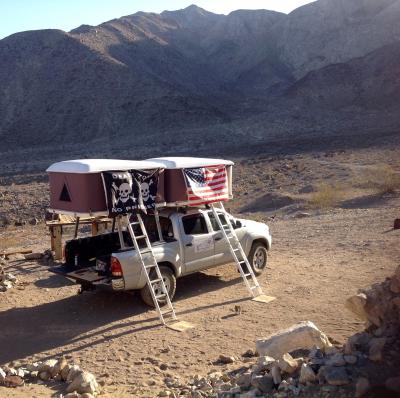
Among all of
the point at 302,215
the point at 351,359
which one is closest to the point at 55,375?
the point at 351,359

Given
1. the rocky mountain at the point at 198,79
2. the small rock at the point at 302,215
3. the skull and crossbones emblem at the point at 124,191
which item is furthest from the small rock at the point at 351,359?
the rocky mountain at the point at 198,79

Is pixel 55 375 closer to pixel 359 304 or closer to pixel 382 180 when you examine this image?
pixel 359 304

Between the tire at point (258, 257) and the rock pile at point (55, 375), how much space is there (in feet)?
16.4

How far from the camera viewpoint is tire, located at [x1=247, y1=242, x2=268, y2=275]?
11.7m

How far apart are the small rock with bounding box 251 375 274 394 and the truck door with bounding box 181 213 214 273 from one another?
15.3 ft

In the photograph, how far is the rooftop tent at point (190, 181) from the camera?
10125 mm

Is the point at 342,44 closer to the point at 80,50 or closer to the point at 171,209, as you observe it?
the point at 80,50

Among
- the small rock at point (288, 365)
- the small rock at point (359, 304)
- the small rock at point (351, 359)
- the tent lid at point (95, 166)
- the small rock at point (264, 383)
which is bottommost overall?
the small rock at point (264, 383)

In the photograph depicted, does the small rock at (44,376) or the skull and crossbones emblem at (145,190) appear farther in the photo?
the skull and crossbones emblem at (145,190)

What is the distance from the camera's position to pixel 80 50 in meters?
73.5

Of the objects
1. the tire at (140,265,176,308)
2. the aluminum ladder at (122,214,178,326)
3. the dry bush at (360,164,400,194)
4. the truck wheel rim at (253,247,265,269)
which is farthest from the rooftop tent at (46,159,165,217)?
the dry bush at (360,164,400,194)

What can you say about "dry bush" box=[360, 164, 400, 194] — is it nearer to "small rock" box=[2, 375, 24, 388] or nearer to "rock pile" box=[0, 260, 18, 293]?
"rock pile" box=[0, 260, 18, 293]

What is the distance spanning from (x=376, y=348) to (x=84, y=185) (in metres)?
5.19

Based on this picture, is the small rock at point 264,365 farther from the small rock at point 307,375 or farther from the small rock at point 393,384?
the small rock at point 393,384
